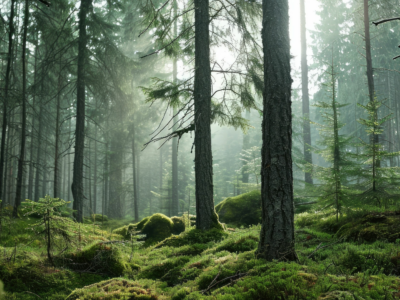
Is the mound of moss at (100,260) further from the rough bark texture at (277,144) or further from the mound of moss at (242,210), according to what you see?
the mound of moss at (242,210)

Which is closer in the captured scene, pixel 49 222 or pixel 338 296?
pixel 338 296

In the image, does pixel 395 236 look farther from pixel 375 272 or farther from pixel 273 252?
pixel 273 252

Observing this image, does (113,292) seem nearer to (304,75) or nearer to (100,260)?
(100,260)

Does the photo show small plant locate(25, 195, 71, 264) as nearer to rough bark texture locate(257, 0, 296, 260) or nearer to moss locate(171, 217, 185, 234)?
rough bark texture locate(257, 0, 296, 260)

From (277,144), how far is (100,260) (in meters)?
4.21

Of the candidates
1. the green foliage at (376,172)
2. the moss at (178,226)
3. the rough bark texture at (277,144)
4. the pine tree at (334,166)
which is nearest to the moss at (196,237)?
the moss at (178,226)

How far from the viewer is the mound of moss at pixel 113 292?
3.28 meters

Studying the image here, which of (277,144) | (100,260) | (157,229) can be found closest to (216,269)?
(277,144)

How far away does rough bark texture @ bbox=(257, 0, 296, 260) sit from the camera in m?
3.93

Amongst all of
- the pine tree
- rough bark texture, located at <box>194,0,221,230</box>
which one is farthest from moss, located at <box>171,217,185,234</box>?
the pine tree

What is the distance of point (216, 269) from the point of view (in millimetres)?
3891

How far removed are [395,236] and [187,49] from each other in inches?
301

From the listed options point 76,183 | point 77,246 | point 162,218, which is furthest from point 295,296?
point 76,183

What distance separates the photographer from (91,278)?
470 cm
